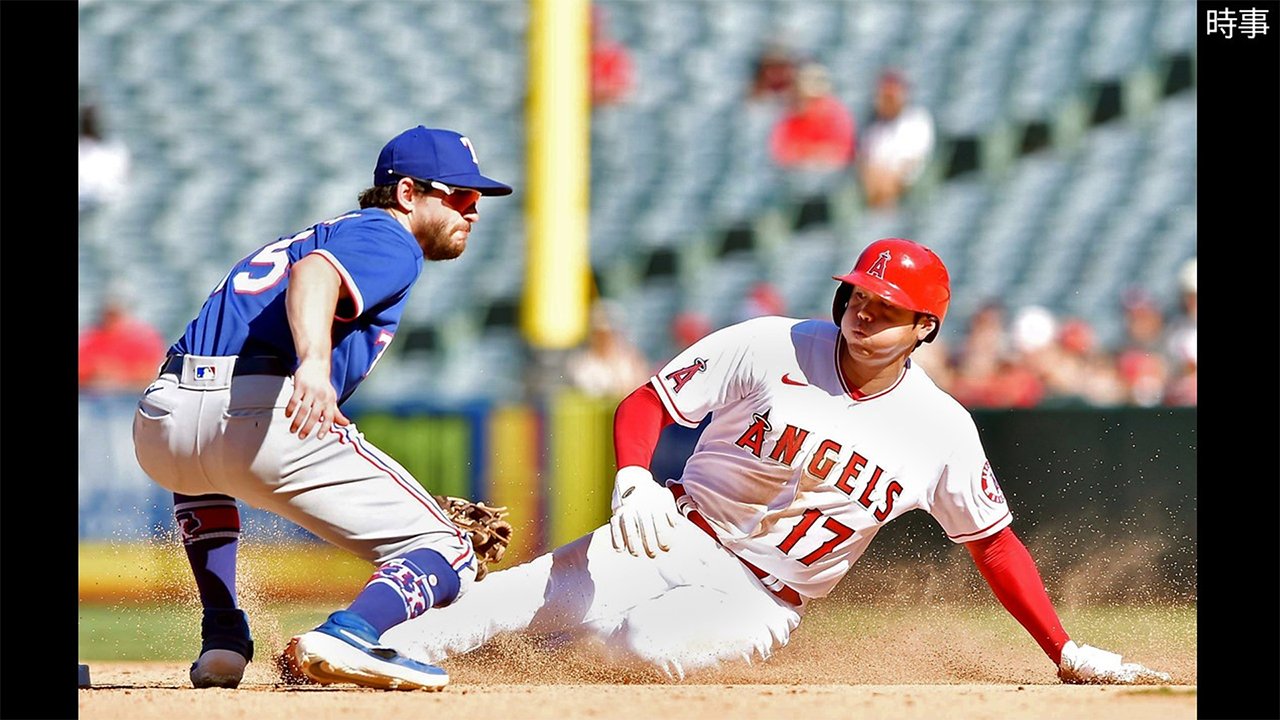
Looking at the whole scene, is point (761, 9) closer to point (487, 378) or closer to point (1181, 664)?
point (487, 378)

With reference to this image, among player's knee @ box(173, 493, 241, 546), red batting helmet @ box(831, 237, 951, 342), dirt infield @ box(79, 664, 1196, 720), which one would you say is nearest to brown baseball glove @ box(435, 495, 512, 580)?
dirt infield @ box(79, 664, 1196, 720)

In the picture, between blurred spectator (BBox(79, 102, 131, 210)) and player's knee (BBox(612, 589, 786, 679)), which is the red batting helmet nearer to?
player's knee (BBox(612, 589, 786, 679))

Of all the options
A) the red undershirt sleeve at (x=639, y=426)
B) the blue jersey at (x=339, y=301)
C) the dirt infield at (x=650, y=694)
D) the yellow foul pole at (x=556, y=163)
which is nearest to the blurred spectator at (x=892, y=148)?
the yellow foul pole at (x=556, y=163)

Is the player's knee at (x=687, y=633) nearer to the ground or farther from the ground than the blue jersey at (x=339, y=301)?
nearer to the ground

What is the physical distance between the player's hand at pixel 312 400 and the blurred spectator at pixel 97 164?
8357mm

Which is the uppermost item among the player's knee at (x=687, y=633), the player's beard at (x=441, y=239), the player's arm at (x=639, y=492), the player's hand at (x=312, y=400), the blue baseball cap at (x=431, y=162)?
the blue baseball cap at (x=431, y=162)

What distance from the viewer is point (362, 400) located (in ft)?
29.6

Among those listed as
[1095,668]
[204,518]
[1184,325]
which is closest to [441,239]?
[204,518]

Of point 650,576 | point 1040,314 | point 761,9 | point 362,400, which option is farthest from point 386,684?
point 761,9

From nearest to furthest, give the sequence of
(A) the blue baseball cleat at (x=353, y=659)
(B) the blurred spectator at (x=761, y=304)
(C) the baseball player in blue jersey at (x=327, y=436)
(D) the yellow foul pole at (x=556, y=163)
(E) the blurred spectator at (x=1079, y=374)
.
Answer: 1. (A) the blue baseball cleat at (x=353, y=659)
2. (C) the baseball player in blue jersey at (x=327, y=436)
3. (E) the blurred spectator at (x=1079, y=374)
4. (D) the yellow foul pole at (x=556, y=163)
5. (B) the blurred spectator at (x=761, y=304)

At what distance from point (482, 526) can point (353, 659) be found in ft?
2.74

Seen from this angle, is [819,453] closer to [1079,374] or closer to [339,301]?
[339,301]

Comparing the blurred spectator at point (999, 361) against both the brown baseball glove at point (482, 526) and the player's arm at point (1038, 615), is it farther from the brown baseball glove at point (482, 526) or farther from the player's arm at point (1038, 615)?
the brown baseball glove at point (482, 526)

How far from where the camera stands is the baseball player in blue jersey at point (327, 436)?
3.88m
